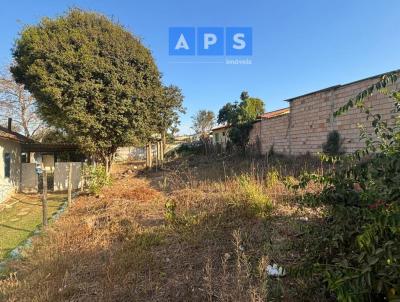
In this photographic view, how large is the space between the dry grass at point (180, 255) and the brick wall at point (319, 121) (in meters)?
4.35

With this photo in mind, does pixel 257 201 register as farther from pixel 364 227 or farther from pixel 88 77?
pixel 88 77

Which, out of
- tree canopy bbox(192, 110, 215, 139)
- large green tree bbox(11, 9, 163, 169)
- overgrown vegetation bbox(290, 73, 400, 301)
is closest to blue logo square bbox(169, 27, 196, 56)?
large green tree bbox(11, 9, 163, 169)

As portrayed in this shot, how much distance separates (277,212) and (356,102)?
301cm

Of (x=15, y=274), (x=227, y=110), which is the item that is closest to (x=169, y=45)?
(x=15, y=274)

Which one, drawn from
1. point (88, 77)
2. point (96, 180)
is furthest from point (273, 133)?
point (88, 77)

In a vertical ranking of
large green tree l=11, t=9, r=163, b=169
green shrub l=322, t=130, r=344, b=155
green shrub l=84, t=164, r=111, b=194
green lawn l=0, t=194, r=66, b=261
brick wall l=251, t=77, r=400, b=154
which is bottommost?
green lawn l=0, t=194, r=66, b=261

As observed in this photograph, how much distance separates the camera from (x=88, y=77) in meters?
11.7

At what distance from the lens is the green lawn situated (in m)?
6.20

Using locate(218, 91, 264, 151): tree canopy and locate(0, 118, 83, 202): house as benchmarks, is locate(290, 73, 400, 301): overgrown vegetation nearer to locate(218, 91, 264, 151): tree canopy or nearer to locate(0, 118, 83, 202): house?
locate(0, 118, 83, 202): house

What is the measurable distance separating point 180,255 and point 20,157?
545 inches

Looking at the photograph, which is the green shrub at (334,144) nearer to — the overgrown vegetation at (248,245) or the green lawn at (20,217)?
the overgrown vegetation at (248,245)

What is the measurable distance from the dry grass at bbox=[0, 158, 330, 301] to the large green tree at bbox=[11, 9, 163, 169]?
639cm

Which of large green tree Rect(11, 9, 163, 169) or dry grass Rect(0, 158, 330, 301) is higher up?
large green tree Rect(11, 9, 163, 169)

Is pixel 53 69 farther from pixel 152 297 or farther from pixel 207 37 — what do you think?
pixel 152 297
